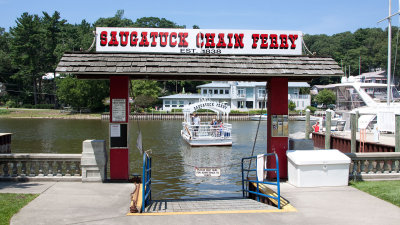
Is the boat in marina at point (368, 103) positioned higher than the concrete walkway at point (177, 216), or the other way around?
the boat in marina at point (368, 103)

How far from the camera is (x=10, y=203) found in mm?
8664

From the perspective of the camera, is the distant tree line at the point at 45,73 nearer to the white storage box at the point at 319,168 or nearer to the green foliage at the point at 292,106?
the green foliage at the point at 292,106

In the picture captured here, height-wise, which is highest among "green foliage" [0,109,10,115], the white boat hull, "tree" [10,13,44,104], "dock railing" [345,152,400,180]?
"tree" [10,13,44,104]

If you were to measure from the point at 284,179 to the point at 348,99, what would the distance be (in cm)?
3327

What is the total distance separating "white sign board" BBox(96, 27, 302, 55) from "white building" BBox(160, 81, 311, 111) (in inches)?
2797

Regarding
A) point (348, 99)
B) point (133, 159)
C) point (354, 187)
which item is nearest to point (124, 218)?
point (354, 187)

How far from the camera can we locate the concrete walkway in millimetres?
7902

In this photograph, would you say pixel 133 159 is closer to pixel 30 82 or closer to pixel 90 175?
pixel 90 175

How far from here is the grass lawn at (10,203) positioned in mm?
7804

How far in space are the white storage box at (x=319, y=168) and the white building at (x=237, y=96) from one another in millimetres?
72340

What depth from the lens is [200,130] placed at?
3216 centimetres

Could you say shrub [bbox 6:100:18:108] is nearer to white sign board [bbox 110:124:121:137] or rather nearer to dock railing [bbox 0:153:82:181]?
dock railing [bbox 0:153:82:181]

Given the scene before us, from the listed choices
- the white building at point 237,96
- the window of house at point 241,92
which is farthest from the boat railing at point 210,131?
the window of house at point 241,92

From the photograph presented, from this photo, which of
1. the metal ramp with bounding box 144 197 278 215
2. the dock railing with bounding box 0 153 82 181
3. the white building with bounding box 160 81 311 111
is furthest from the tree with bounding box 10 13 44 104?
the metal ramp with bounding box 144 197 278 215
